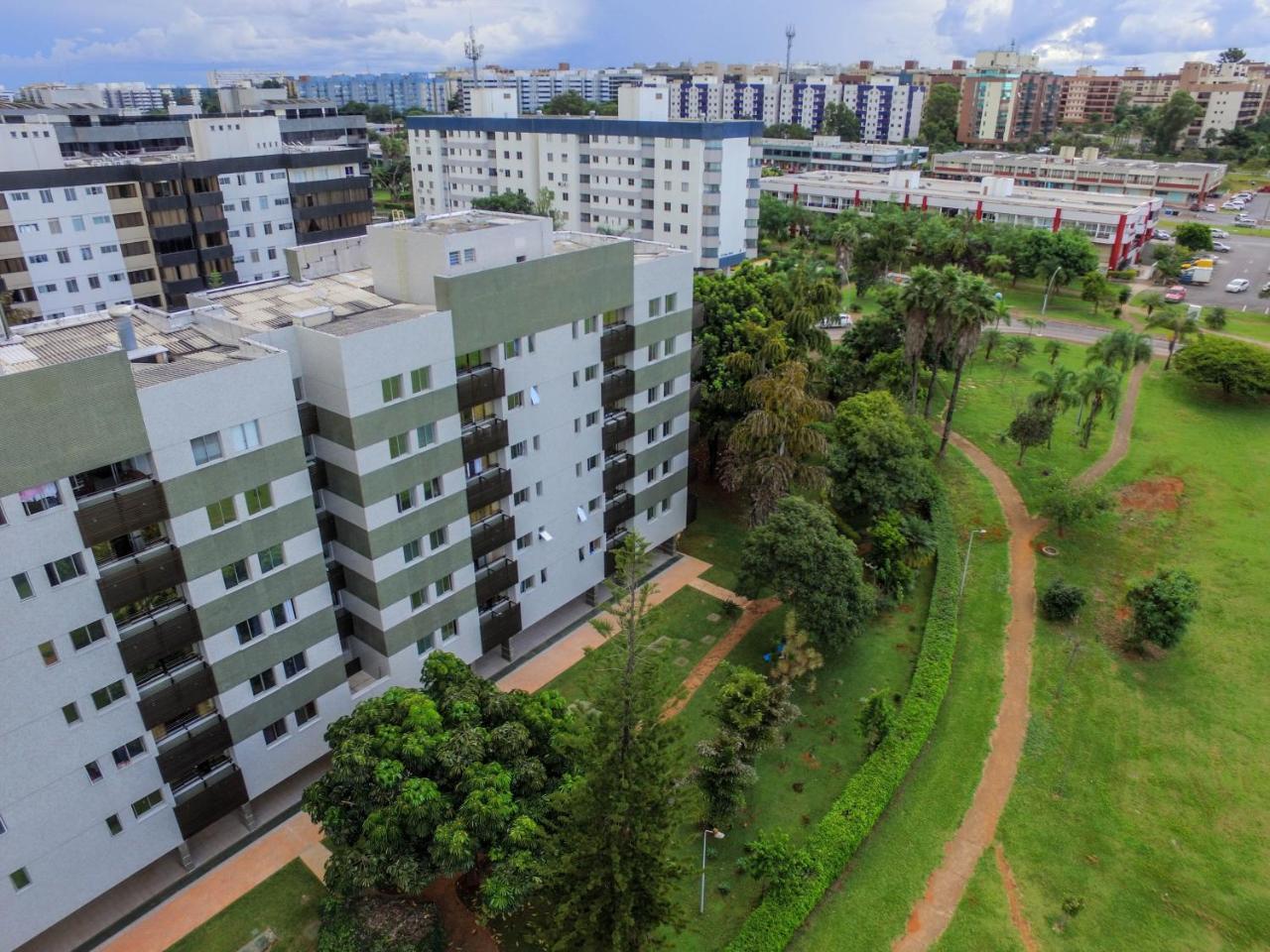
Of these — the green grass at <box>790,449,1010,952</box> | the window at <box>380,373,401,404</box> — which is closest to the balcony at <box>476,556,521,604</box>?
the window at <box>380,373,401,404</box>

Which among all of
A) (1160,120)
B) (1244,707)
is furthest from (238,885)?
(1160,120)

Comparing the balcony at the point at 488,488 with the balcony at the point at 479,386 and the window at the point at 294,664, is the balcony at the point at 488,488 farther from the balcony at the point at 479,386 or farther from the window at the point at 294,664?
the window at the point at 294,664

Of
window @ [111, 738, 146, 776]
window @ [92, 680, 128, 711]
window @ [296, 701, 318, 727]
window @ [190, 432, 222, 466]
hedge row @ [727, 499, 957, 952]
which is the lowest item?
hedge row @ [727, 499, 957, 952]

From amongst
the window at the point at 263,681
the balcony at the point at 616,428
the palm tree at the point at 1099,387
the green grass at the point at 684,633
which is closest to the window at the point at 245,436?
the window at the point at 263,681

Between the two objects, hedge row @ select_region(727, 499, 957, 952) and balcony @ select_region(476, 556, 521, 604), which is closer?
hedge row @ select_region(727, 499, 957, 952)

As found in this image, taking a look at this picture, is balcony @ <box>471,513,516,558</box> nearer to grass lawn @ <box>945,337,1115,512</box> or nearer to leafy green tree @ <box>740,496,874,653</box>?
leafy green tree @ <box>740,496,874,653</box>

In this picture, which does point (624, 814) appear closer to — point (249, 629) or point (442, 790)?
point (442, 790)

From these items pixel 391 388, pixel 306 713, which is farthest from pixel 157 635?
pixel 391 388
